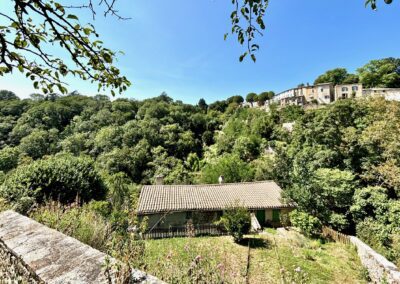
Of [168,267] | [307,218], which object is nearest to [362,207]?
[307,218]

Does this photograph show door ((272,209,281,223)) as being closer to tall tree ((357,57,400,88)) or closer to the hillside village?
the hillside village

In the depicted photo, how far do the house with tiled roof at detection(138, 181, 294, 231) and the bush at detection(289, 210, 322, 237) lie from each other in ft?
7.75

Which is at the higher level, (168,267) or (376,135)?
(376,135)

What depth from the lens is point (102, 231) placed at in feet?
10.5

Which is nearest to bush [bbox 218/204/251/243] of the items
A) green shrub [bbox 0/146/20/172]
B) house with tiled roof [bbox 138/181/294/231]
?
house with tiled roof [bbox 138/181/294/231]

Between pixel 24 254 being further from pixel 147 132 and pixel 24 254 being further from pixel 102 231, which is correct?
pixel 147 132

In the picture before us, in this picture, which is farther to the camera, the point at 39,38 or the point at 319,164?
the point at 319,164

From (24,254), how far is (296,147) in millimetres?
25328

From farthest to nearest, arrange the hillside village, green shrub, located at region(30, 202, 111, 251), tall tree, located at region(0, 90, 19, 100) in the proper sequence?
tall tree, located at region(0, 90, 19, 100), the hillside village, green shrub, located at region(30, 202, 111, 251)

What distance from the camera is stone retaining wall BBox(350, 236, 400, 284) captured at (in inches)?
294

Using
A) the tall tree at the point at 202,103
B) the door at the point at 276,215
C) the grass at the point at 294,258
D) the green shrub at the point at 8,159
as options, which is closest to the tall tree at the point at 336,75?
the tall tree at the point at 202,103

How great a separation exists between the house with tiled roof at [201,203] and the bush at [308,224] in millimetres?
2361

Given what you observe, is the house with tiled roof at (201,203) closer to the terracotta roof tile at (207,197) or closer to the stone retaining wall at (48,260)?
the terracotta roof tile at (207,197)

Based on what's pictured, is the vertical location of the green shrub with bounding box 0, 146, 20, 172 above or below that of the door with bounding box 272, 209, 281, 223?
above
